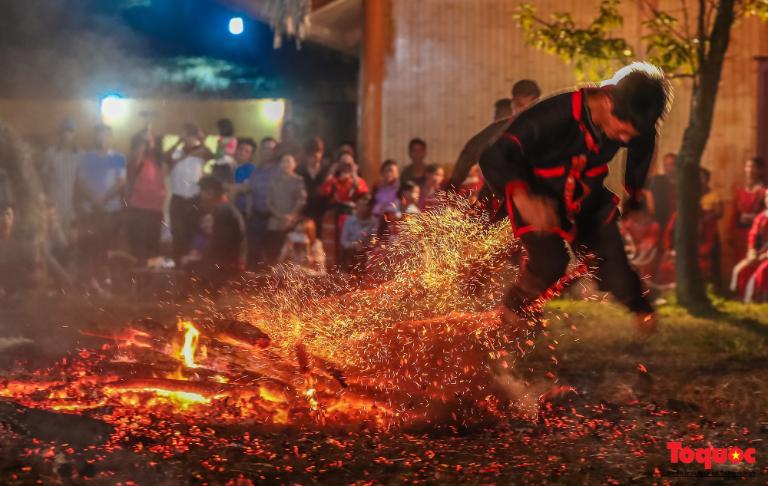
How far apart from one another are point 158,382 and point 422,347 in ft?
5.56

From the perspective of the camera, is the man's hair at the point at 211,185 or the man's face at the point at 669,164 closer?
the man's hair at the point at 211,185

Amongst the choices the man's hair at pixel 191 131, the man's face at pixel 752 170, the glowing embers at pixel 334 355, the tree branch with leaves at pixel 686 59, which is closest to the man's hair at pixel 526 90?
the glowing embers at pixel 334 355

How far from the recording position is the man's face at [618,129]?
5.47 metres

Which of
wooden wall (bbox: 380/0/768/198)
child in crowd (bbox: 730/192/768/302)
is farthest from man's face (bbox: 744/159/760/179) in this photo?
wooden wall (bbox: 380/0/768/198)

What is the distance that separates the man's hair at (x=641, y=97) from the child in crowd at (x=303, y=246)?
6.21m

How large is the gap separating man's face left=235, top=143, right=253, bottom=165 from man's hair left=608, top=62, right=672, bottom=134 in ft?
24.6

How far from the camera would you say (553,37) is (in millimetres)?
10305

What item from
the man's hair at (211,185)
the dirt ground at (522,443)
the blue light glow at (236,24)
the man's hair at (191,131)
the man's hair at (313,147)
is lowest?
the dirt ground at (522,443)

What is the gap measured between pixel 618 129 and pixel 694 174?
16.5 ft

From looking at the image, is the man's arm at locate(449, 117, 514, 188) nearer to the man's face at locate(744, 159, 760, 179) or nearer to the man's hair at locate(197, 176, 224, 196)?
the man's hair at locate(197, 176, 224, 196)

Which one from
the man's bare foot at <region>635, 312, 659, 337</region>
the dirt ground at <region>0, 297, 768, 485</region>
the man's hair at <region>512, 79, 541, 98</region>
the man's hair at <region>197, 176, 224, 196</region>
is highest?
the man's hair at <region>512, 79, 541, 98</region>

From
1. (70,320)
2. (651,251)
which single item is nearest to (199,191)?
(70,320)

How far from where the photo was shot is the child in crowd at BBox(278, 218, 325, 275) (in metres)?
11.3

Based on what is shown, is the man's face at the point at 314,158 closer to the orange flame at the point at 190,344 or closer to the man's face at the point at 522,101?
the man's face at the point at 522,101
